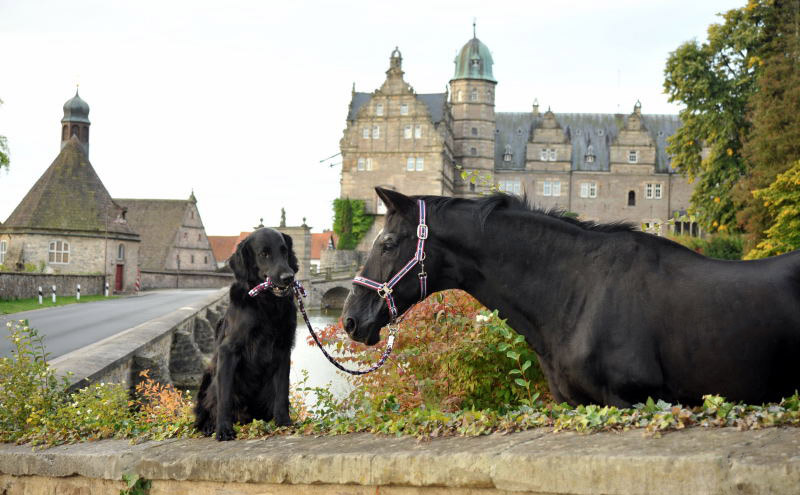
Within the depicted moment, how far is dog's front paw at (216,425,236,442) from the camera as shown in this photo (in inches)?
174

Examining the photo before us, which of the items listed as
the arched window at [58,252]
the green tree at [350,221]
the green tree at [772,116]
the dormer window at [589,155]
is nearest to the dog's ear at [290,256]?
the green tree at [772,116]

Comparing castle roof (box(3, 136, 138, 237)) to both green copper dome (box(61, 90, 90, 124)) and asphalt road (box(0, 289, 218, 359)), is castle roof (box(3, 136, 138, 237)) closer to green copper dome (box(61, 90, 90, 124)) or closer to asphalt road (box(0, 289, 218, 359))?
green copper dome (box(61, 90, 90, 124))

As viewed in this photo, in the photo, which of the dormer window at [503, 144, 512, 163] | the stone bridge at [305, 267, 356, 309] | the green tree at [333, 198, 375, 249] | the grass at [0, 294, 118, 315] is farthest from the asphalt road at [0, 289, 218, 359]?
the dormer window at [503, 144, 512, 163]

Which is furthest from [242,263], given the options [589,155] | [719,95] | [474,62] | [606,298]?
[589,155]

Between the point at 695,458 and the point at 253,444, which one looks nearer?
the point at 695,458

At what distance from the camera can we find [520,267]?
3992mm

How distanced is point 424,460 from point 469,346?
259cm

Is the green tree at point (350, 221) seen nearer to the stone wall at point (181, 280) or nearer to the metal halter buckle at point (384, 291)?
the stone wall at point (181, 280)

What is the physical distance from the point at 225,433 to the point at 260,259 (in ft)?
3.22

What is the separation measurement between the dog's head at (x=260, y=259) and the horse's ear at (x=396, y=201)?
79cm

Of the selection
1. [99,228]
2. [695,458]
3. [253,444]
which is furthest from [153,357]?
[99,228]

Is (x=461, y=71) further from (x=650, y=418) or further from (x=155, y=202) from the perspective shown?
(x=650, y=418)

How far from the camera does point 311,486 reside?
3.56 m

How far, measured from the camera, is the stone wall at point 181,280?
186ft
